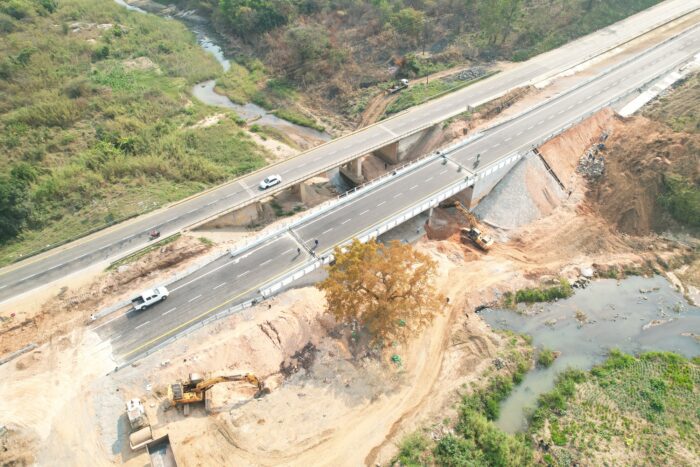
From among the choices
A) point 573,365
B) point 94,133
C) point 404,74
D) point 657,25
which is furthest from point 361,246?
point 657,25

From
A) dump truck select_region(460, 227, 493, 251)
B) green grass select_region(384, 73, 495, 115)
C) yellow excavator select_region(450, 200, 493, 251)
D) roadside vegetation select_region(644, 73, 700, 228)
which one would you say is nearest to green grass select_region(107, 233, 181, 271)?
dump truck select_region(460, 227, 493, 251)

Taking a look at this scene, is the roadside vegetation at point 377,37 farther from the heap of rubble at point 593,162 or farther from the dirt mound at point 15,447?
the dirt mound at point 15,447

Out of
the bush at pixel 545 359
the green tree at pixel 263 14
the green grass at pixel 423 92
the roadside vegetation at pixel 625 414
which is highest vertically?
the green tree at pixel 263 14

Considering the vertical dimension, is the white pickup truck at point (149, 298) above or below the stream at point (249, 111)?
below

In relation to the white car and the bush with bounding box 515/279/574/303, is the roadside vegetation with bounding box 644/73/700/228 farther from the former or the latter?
the white car

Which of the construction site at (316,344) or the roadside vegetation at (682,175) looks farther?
the roadside vegetation at (682,175)

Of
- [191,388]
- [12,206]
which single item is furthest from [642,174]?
[12,206]

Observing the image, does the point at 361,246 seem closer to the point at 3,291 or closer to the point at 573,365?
the point at 573,365

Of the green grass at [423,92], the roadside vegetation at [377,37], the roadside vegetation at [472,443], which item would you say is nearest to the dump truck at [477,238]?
the roadside vegetation at [472,443]
